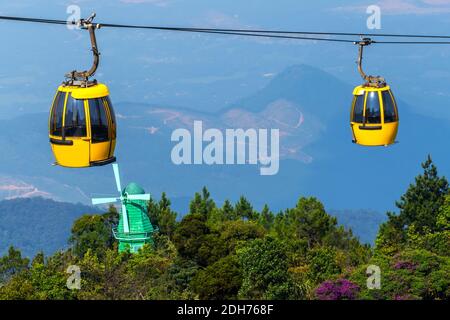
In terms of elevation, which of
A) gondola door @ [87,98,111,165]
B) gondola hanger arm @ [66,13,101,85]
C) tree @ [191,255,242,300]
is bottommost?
tree @ [191,255,242,300]

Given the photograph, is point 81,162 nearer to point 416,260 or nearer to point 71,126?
point 71,126

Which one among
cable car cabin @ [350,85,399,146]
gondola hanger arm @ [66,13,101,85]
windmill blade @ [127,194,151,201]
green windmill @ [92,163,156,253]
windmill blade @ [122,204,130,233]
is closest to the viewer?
gondola hanger arm @ [66,13,101,85]

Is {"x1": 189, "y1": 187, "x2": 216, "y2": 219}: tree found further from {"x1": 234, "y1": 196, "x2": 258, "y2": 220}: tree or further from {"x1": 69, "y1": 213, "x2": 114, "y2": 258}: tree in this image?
{"x1": 69, "y1": 213, "x2": 114, "y2": 258}: tree

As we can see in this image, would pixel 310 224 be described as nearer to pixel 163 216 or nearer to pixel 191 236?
pixel 163 216

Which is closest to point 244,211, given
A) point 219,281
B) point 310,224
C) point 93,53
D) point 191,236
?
point 310,224

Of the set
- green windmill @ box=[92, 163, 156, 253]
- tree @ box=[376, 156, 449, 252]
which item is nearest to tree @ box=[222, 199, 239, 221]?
green windmill @ box=[92, 163, 156, 253]

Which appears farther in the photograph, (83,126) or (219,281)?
(219,281)
